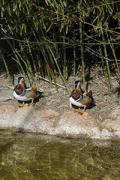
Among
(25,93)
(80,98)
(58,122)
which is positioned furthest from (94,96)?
(25,93)

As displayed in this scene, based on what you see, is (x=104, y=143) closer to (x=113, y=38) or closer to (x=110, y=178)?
(x=110, y=178)

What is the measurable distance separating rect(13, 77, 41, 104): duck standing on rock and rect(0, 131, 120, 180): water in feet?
2.39

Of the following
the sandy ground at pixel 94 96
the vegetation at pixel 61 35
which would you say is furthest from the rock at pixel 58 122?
the vegetation at pixel 61 35

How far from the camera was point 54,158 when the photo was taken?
788 centimetres

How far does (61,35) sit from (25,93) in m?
1.17

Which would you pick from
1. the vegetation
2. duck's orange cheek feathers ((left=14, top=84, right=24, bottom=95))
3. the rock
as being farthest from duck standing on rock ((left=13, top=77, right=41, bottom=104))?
the vegetation

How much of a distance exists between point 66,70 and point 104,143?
2.04 m

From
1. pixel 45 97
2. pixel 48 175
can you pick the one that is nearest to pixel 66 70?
pixel 45 97

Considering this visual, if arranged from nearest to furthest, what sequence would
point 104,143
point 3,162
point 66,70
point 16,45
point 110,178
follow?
point 110,178, point 3,162, point 104,143, point 66,70, point 16,45

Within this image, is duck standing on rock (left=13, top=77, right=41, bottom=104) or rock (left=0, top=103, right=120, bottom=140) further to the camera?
duck standing on rock (left=13, top=77, right=41, bottom=104)

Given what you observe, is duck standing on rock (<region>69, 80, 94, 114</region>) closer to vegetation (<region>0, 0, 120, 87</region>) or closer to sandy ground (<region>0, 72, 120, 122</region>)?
sandy ground (<region>0, 72, 120, 122</region>)

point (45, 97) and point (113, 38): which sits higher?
point (113, 38)

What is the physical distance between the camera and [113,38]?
9477 mm

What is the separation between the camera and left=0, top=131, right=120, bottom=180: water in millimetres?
7316
